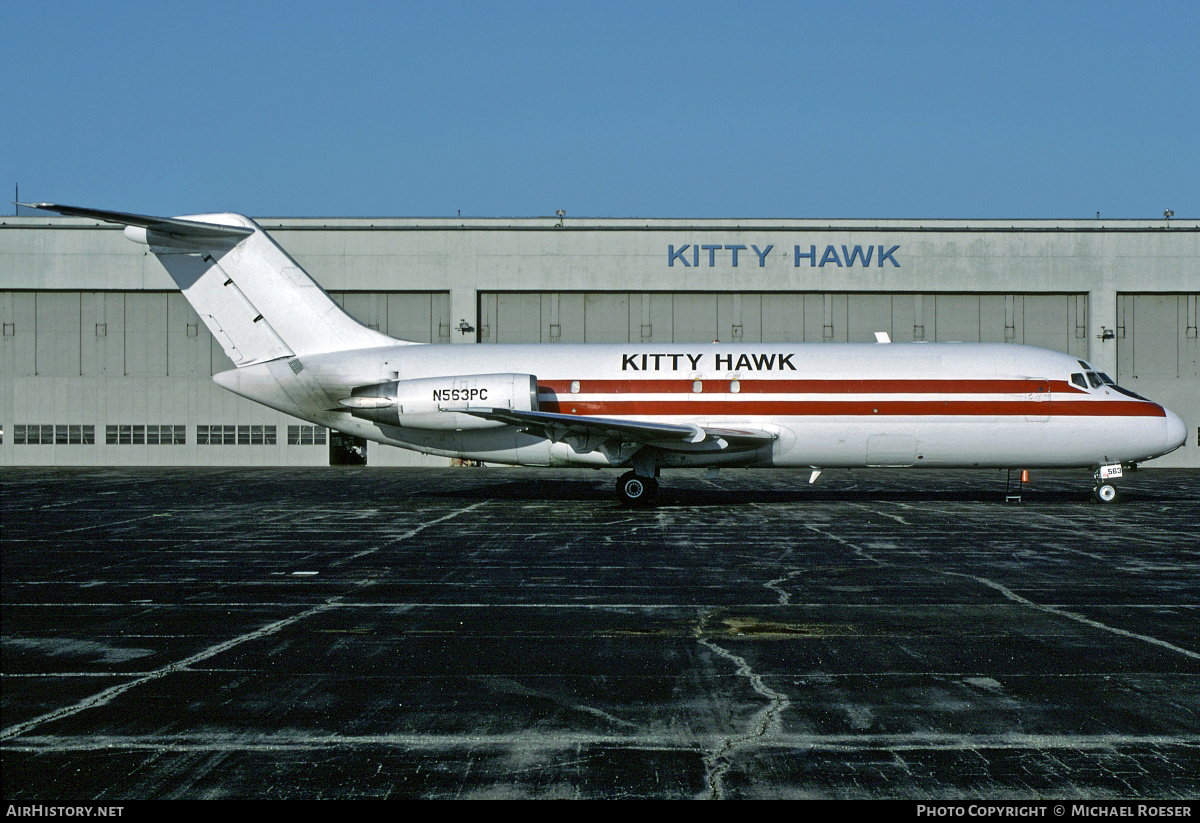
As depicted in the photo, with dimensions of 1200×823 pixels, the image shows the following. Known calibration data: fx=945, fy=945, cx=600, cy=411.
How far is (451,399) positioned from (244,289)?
5592 mm

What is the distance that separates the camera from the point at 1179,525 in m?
18.1

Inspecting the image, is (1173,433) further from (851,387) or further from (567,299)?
(567,299)

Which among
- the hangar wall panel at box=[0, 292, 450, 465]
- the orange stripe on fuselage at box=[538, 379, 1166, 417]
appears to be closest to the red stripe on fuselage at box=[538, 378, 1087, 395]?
the orange stripe on fuselage at box=[538, 379, 1166, 417]

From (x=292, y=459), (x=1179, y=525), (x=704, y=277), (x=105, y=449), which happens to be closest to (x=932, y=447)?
(x=1179, y=525)

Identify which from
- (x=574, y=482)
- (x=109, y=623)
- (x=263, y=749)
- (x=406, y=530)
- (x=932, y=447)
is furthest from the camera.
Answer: (x=574, y=482)

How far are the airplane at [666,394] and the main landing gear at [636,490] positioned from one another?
0.03m

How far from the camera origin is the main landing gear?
2103 centimetres

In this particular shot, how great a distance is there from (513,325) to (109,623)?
32.6m

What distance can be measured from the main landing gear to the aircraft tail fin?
771cm

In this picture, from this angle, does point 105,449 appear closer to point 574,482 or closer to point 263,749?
point 574,482

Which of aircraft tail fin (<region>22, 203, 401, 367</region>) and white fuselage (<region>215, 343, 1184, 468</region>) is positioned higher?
aircraft tail fin (<region>22, 203, 401, 367</region>)

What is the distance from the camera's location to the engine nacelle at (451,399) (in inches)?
832

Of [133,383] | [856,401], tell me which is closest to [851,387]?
[856,401]

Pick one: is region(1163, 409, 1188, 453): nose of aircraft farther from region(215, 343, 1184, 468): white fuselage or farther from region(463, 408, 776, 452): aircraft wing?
region(463, 408, 776, 452): aircraft wing
